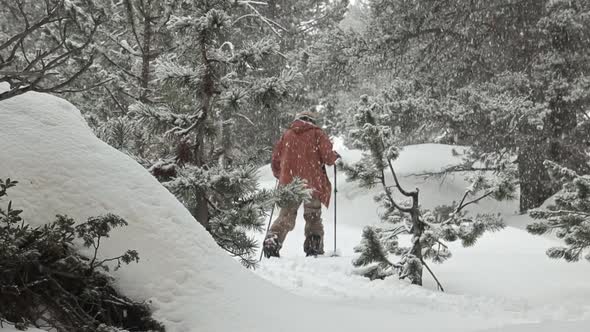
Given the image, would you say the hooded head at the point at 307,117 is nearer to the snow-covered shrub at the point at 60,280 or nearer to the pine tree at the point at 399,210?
the pine tree at the point at 399,210

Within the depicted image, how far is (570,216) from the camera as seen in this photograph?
16.0 feet

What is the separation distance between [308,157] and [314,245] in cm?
128

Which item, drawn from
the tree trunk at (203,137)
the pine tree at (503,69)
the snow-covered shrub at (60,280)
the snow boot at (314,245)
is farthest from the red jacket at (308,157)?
the snow-covered shrub at (60,280)

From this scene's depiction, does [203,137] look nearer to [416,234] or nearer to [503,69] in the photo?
[416,234]

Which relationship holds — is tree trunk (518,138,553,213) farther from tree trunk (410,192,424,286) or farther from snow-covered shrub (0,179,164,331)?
snow-covered shrub (0,179,164,331)

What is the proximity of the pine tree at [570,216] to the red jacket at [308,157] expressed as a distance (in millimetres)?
3112

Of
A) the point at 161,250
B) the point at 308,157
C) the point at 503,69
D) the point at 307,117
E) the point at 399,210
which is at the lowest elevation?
the point at 161,250

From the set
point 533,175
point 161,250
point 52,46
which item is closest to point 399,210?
point 161,250

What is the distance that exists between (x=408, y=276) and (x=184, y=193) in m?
2.51

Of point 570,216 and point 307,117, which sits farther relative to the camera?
point 307,117

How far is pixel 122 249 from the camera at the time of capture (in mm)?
2510

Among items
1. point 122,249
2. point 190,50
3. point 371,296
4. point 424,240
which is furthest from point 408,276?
point 122,249

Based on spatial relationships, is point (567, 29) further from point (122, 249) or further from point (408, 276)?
point (122, 249)

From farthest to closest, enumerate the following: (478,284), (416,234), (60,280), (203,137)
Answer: (478,284), (416,234), (203,137), (60,280)
